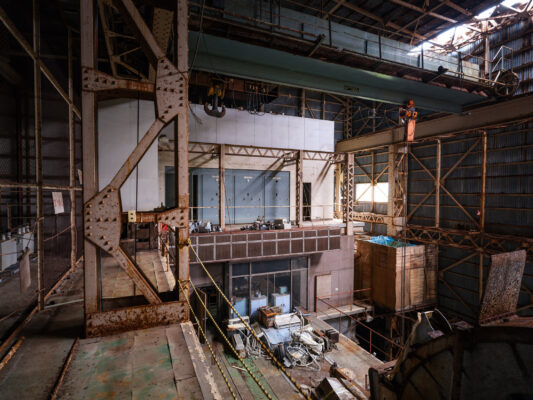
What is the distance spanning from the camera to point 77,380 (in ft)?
10.4

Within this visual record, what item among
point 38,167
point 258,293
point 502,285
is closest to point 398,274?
point 258,293

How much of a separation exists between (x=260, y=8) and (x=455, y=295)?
20.0 metres

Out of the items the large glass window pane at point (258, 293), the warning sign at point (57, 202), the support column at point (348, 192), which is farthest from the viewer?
the support column at point (348, 192)

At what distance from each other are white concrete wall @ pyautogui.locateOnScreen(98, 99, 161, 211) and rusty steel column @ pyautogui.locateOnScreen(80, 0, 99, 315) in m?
5.09

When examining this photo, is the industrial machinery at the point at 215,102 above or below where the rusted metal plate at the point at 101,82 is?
above

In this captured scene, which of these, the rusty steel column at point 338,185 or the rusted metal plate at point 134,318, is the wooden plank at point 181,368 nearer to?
the rusted metal plate at point 134,318

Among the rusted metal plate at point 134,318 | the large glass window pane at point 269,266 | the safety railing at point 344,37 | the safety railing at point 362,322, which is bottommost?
the safety railing at point 362,322

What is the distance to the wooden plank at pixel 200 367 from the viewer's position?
3014 mm

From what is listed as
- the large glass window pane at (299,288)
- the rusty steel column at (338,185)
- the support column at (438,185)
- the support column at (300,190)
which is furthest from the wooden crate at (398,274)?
the rusty steel column at (338,185)

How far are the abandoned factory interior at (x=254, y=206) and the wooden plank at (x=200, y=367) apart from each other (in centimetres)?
4

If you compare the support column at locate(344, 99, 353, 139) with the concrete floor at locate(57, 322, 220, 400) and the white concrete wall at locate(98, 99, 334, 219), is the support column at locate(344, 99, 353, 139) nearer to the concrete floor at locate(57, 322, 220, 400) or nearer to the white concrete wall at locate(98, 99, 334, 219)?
the white concrete wall at locate(98, 99, 334, 219)

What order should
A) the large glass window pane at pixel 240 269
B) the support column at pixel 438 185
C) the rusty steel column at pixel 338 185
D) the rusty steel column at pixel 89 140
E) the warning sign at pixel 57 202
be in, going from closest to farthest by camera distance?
the rusty steel column at pixel 89 140
the warning sign at pixel 57 202
the large glass window pane at pixel 240 269
the support column at pixel 438 185
the rusty steel column at pixel 338 185

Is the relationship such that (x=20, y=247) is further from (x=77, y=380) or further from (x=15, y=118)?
(x=77, y=380)

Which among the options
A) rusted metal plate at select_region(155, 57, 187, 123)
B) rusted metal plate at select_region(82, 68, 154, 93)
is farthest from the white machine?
rusted metal plate at select_region(82, 68, 154, 93)
